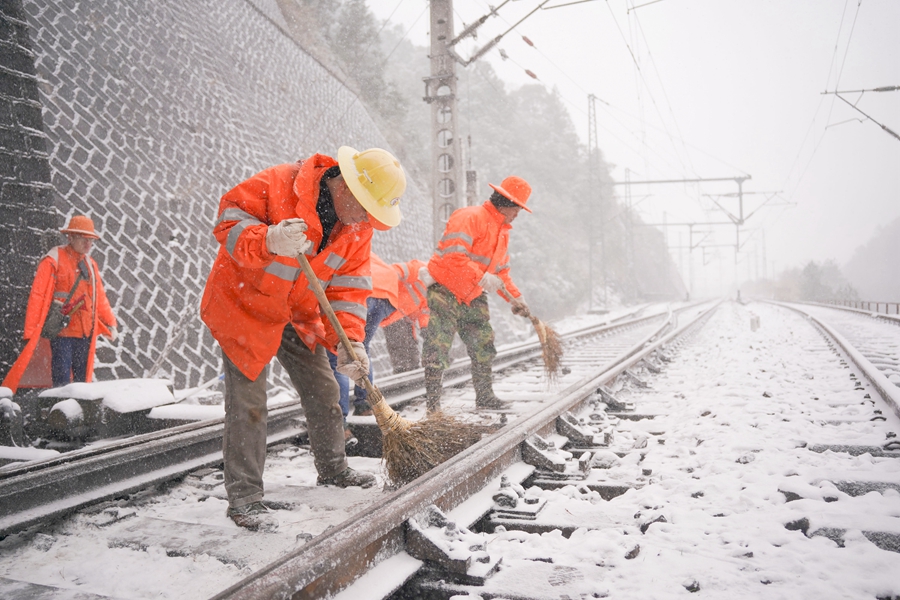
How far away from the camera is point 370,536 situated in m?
2.08

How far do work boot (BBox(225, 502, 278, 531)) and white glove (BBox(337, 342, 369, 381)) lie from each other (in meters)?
0.73

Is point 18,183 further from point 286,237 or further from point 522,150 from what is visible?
point 522,150

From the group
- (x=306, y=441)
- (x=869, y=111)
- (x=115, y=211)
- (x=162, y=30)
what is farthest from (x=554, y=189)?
(x=306, y=441)

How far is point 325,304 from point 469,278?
6.96ft

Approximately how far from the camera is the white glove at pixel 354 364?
3.15 metres

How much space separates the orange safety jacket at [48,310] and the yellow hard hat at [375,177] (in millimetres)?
4245

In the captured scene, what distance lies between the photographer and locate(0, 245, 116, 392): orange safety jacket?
5.71m

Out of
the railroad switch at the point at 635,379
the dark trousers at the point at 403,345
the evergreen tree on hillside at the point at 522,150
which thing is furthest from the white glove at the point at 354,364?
the evergreen tree on hillside at the point at 522,150

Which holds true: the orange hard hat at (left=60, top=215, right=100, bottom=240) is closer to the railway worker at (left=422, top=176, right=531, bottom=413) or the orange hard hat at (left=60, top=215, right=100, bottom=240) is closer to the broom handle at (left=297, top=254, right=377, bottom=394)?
the railway worker at (left=422, top=176, right=531, bottom=413)

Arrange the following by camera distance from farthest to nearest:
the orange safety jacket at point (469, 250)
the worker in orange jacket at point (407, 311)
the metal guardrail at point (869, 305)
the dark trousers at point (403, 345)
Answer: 1. the metal guardrail at point (869, 305)
2. the dark trousers at point (403, 345)
3. the worker in orange jacket at point (407, 311)
4. the orange safety jacket at point (469, 250)

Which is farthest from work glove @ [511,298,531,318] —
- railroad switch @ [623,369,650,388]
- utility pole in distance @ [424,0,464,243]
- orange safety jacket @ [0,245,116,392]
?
utility pole in distance @ [424,0,464,243]

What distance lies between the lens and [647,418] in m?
4.73

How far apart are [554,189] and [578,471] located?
46.8 m

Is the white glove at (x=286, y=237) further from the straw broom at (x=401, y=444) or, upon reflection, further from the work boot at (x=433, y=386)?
the work boot at (x=433, y=386)
